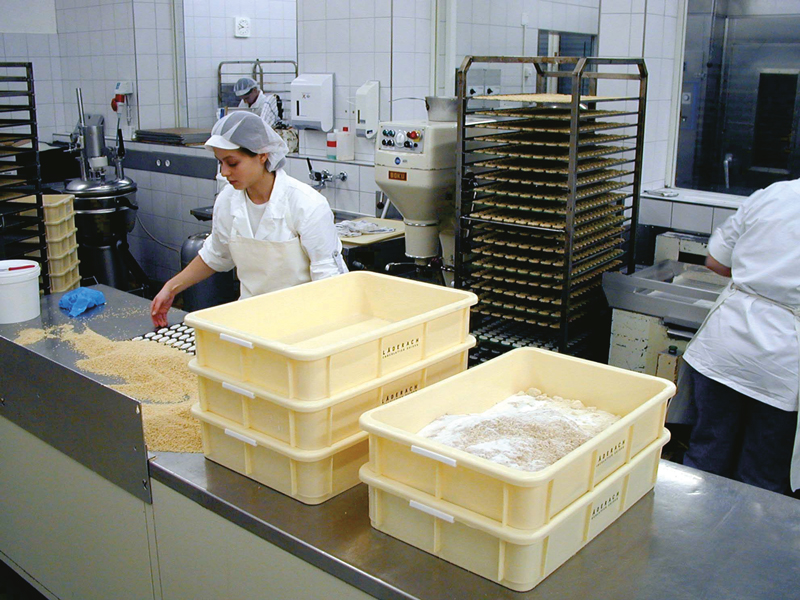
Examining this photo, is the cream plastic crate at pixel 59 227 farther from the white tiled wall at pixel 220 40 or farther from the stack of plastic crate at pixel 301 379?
the stack of plastic crate at pixel 301 379

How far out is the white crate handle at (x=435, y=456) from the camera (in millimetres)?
1172

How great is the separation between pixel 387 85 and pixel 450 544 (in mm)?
3548

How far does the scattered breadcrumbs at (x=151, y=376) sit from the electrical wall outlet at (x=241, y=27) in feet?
15.8

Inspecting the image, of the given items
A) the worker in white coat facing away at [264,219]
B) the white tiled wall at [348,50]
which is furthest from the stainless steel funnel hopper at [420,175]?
the white tiled wall at [348,50]

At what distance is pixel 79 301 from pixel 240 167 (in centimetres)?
83

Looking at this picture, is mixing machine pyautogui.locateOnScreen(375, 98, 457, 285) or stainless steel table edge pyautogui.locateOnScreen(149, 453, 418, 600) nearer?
stainless steel table edge pyautogui.locateOnScreen(149, 453, 418, 600)

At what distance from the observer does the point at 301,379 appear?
136cm

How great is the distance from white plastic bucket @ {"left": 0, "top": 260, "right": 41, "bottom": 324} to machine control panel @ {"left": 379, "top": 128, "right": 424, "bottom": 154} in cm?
148

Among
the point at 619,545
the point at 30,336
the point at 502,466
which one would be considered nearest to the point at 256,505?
the point at 502,466

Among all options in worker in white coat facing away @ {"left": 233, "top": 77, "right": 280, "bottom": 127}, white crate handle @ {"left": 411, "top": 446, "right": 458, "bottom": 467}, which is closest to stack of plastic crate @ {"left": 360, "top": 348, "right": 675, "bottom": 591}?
white crate handle @ {"left": 411, "top": 446, "right": 458, "bottom": 467}

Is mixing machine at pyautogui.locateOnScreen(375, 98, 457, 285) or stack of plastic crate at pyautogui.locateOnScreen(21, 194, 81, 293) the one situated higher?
mixing machine at pyautogui.locateOnScreen(375, 98, 457, 285)

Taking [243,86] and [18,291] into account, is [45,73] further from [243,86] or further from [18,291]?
[18,291]

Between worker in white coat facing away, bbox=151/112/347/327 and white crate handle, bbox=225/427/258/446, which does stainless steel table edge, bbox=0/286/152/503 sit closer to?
white crate handle, bbox=225/427/258/446

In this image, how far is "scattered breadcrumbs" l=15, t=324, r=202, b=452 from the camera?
1.78 meters
